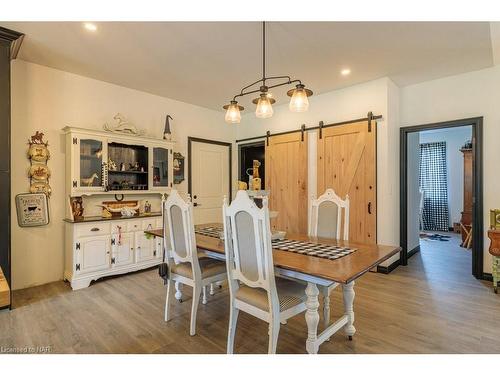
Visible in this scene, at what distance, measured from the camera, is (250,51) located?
292cm

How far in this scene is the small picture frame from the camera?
4.53 m

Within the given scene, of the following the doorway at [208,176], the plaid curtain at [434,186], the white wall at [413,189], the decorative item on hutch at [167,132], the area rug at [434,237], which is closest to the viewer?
the decorative item on hutch at [167,132]

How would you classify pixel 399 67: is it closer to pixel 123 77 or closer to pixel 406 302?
pixel 406 302

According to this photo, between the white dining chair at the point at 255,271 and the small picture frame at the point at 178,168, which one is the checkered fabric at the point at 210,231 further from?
the small picture frame at the point at 178,168

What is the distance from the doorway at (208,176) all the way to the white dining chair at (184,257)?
2.35 meters

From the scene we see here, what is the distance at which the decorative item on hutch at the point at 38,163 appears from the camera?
3176mm

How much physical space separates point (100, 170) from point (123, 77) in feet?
4.06

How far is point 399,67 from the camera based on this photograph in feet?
11.0

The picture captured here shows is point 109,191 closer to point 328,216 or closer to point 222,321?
point 222,321

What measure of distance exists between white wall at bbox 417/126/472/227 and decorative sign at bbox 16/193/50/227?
791cm

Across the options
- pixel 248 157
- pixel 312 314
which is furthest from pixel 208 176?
pixel 312 314

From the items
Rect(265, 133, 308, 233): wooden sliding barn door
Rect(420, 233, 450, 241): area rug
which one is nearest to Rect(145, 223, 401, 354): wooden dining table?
Rect(265, 133, 308, 233): wooden sliding barn door

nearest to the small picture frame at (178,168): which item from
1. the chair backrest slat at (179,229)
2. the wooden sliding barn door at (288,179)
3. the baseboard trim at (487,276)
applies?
the wooden sliding barn door at (288,179)

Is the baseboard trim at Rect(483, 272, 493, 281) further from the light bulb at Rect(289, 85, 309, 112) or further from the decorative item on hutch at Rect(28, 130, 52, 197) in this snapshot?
the decorative item on hutch at Rect(28, 130, 52, 197)
